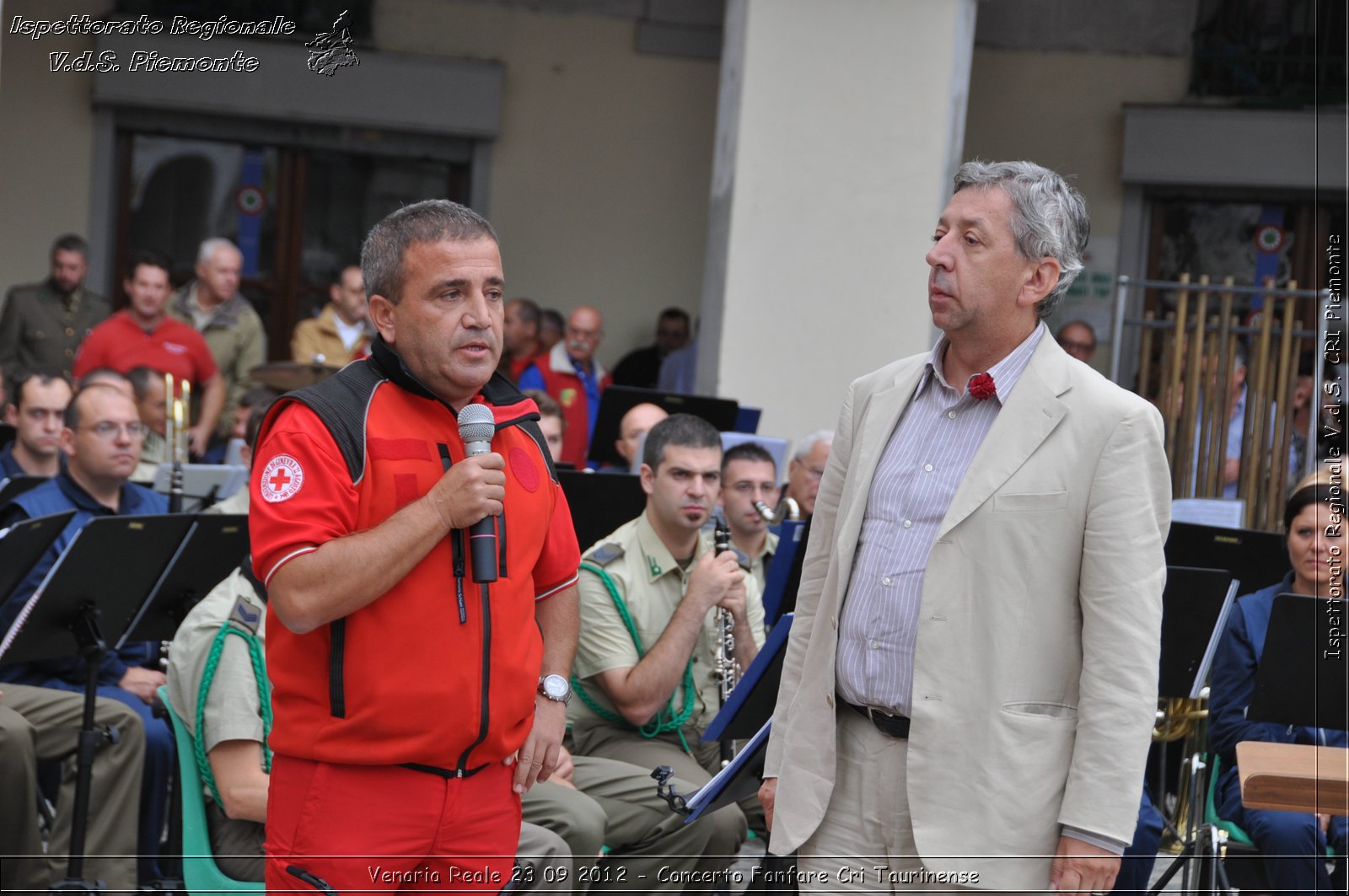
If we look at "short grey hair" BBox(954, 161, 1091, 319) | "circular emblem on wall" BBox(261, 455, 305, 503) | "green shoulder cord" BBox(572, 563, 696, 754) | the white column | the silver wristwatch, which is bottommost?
"green shoulder cord" BBox(572, 563, 696, 754)

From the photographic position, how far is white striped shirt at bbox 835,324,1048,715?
2707 mm

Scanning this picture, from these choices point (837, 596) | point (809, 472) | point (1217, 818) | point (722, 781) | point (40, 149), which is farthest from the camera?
point (40, 149)

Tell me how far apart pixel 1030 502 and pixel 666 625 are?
2.36 metres

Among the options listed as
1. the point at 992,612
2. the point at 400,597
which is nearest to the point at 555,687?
the point at 400,597

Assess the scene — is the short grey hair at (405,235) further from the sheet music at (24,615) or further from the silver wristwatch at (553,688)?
the sheet music at (24,615)

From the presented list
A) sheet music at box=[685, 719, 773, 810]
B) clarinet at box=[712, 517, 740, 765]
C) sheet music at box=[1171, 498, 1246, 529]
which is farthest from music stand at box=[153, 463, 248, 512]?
sheet music at box=[1171, 498, 1246, 529]

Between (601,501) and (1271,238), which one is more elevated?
(1271,238)

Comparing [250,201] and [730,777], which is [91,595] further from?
[250,201]

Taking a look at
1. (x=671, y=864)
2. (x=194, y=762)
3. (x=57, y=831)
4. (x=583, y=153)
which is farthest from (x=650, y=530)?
(x=583, y=153)

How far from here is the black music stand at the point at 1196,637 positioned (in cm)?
457

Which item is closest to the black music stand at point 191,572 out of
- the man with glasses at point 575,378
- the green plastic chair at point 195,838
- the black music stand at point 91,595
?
the black music stand at point 91,595

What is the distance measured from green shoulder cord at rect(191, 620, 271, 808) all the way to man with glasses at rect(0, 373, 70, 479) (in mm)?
2688

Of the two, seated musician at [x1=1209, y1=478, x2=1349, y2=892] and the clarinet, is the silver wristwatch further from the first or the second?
seated musician at [x1=1209, y1=478, x2=1349, y2=892]

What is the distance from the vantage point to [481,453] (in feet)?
8.58
